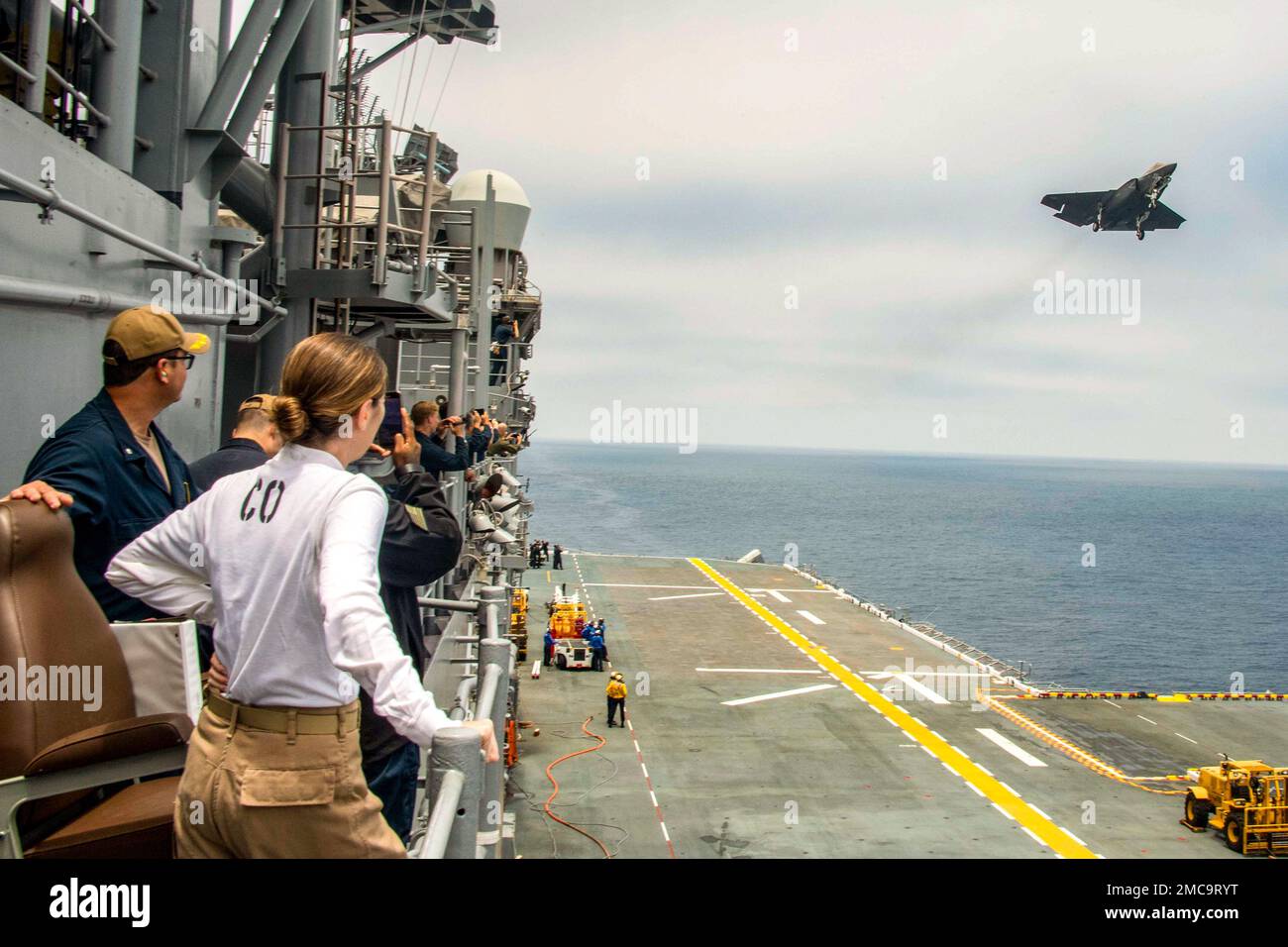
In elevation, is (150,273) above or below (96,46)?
below

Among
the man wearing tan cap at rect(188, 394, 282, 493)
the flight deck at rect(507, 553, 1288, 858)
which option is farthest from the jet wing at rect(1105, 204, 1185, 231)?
the man wearing tan cap at rect(188, 394, 282, 493)

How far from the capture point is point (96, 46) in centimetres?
610

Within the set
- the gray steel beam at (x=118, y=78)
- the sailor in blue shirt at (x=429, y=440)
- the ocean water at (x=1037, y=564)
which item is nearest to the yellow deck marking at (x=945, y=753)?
the sailor in blue shirt at (x=429, y=440)

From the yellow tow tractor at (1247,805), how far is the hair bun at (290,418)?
24062 millimetres

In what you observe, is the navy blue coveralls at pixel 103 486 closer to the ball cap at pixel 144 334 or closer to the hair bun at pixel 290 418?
the ball cap at pixel 144 334

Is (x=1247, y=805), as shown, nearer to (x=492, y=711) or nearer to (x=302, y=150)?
(x=302, y=150)

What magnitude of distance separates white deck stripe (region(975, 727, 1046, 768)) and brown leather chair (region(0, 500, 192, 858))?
88.8 feet

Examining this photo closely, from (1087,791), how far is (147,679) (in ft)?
83.3

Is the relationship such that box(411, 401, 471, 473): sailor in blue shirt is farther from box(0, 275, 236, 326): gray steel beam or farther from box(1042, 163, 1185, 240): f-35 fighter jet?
box(1042, 163, 1185, 240): f-35 fighter jet

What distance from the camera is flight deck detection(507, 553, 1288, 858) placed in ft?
68.8

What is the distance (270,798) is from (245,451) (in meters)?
2.23

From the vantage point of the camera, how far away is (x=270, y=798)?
2.41 metres
